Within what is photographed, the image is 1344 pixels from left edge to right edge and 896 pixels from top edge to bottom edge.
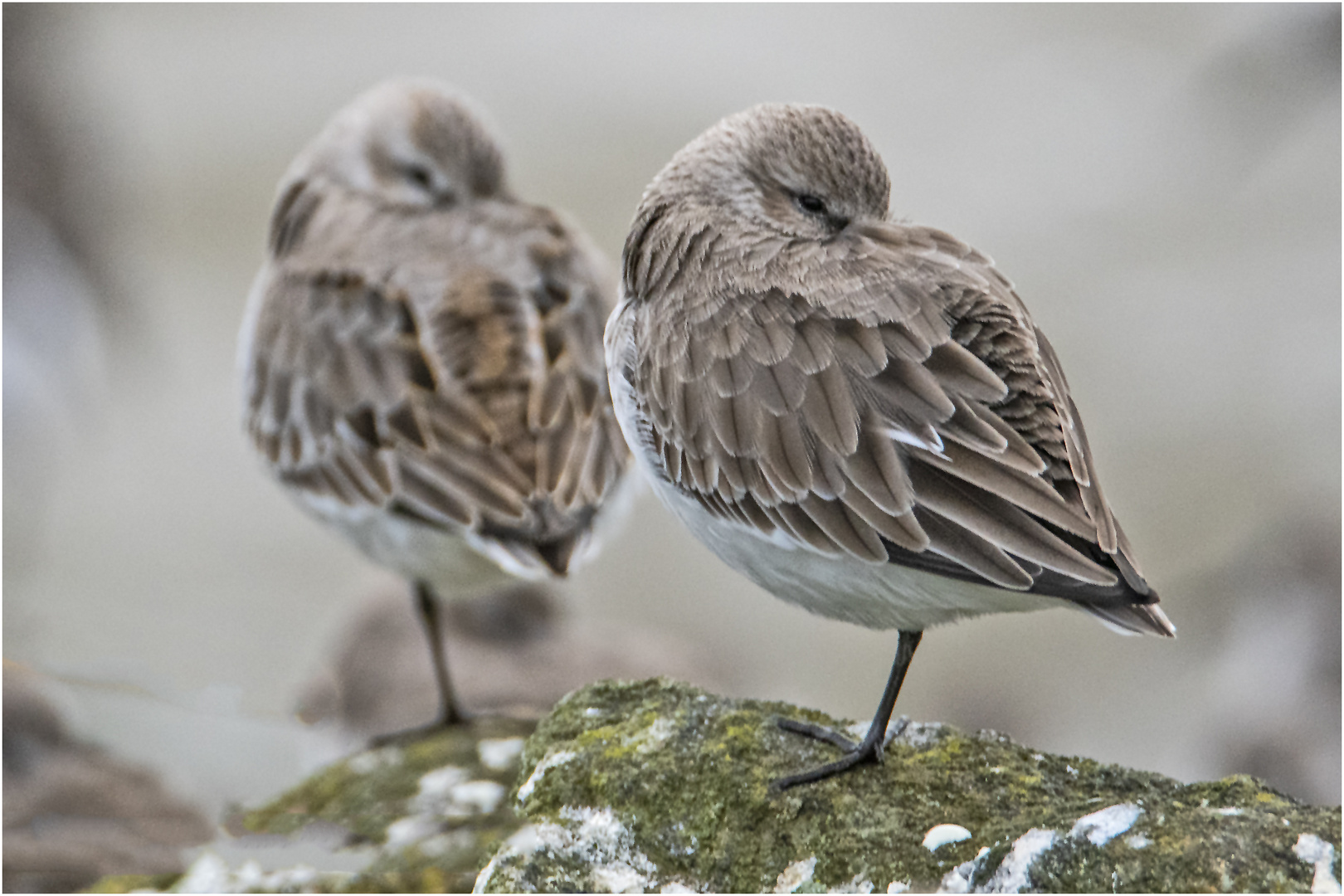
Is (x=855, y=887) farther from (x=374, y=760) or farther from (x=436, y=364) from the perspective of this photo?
(x=436, y=364)

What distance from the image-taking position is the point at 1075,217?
13.6 m

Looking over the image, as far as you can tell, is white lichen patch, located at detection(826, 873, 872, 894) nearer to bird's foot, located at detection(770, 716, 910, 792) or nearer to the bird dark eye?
bird's foot, located at detection(770, 716, 910, 792)

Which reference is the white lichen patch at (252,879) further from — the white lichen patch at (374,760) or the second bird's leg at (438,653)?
the second bird's leg at (438,653)

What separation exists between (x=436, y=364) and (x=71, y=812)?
2.33 m

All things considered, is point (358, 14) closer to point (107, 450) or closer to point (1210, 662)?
point (107, 450)

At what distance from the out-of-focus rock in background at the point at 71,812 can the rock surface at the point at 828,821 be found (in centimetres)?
63

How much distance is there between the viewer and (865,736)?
378 cm

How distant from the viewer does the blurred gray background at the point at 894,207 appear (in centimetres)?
912

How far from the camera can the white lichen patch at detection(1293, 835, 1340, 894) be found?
115 inches

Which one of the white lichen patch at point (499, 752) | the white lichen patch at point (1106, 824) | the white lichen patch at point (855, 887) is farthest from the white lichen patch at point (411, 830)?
the white lichen patch at point (1106, 824)

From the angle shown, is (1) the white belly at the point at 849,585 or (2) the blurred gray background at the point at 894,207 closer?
(1) the white belly at the point at 849,585

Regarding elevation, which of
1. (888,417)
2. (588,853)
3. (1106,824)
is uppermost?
(888,417)

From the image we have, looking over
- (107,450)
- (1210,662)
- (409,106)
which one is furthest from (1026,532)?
(107,450)

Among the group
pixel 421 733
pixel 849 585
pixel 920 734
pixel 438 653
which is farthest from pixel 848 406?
pixel 438 653
